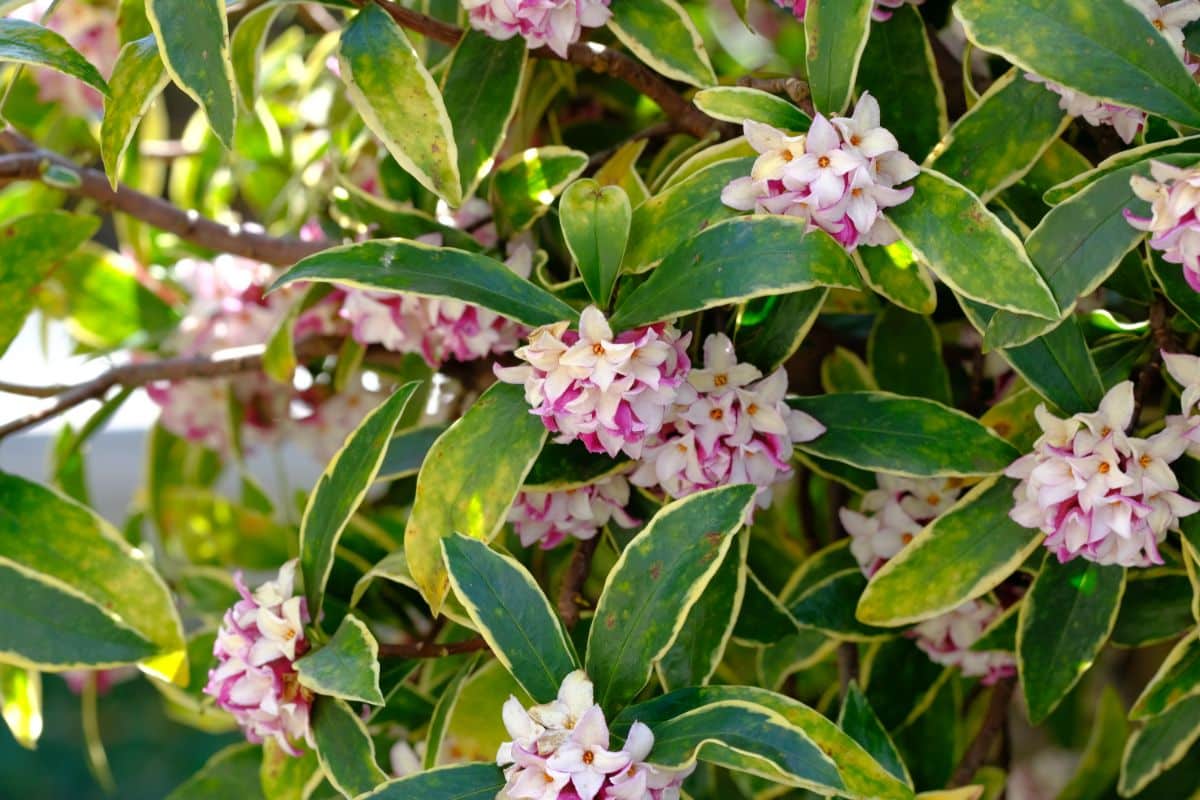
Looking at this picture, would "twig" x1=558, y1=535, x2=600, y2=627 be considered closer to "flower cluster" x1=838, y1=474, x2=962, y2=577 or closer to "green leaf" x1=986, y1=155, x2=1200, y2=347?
"flower cluster" x1=838, y1=474, x2=962, y2=577

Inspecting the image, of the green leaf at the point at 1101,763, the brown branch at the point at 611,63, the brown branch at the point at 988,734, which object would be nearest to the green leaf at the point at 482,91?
the brown branch at the point at 611,63

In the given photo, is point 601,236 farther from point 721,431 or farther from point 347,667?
point 347,667

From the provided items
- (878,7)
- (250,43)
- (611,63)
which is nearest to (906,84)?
(878,7)

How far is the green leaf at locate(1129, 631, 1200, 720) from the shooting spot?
693 mm

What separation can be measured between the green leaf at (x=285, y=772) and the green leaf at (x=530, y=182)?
30cm

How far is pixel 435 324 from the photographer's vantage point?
780 millimetres

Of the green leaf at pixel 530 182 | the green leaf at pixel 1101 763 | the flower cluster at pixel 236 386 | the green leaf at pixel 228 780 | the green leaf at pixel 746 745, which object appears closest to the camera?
the green leaf at pixel 746 745

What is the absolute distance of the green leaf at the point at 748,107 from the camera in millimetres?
620

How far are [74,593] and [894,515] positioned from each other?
0.43 m

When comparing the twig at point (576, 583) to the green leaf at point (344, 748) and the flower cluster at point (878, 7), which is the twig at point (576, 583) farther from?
the flower cluster at point (878, 7)

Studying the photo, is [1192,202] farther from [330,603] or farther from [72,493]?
[72,493]

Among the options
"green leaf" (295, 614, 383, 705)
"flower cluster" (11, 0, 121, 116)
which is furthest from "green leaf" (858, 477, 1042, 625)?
"flower cluster" (11, 0, 121, 116)

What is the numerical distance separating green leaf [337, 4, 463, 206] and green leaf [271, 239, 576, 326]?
0.04 meters

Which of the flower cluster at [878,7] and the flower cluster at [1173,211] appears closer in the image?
the flower cluster at [1173,211]
